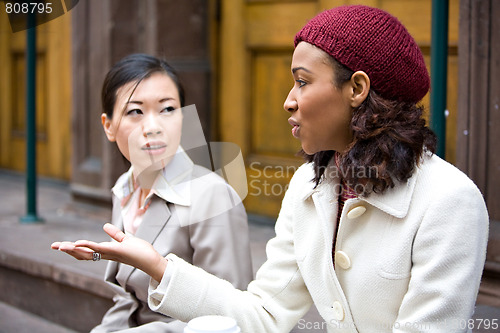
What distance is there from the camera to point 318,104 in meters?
1.51

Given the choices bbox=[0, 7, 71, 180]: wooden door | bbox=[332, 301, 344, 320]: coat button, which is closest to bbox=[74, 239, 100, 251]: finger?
bbox=[332, 301, 344, 320]: coat button

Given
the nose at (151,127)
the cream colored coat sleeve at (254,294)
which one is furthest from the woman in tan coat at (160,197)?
the cream colored coat sleeve at (254,294)

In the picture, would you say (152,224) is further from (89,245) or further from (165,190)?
(89,245)

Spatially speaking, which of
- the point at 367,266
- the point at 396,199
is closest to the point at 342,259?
the point at 367,266

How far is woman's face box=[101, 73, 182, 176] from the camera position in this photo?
211 centimetres

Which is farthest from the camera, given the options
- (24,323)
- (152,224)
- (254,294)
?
(24,323)

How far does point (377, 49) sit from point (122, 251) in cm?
76

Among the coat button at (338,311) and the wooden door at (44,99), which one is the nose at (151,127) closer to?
the coat button at (338,311)

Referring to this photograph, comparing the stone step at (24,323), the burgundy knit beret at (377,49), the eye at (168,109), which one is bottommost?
the stone step at (24,323)

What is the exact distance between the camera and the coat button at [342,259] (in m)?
1.54

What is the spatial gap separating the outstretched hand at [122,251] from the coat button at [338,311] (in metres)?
0.44

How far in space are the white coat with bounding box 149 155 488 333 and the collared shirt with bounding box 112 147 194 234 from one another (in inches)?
16.9

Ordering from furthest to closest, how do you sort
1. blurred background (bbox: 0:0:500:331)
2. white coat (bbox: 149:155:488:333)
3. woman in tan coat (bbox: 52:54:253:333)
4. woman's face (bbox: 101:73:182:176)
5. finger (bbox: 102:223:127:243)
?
blurred background (bbox: 0:0:500:331), woman's face (bbox: 101:73:182:176), woman in tan coat (bbox: 52:54:253:333), finger (bbox: 102:223:127:243), white coat (bbox: 149:155:488:333)

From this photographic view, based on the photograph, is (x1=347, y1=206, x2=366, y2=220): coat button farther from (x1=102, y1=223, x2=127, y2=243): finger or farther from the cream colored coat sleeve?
(x1=102, y1=223, x2=127, y2=243): finger
